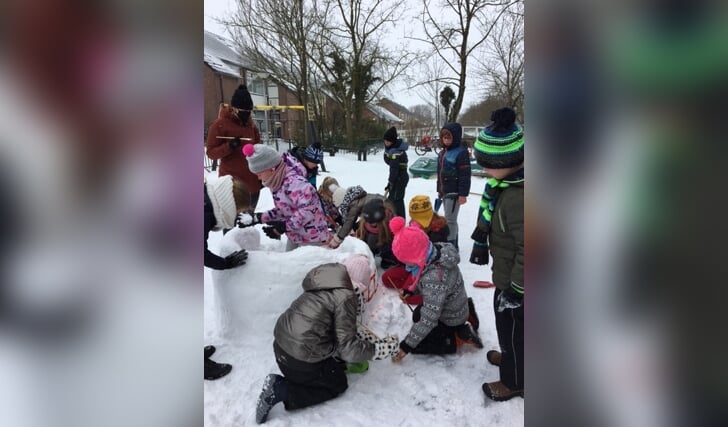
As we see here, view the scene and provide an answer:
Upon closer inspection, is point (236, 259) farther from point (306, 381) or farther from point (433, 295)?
point (433, 295)

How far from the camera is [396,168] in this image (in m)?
5.49

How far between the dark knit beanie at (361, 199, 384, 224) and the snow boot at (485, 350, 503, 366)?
1.65m

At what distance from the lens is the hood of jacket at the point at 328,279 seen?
2.41m

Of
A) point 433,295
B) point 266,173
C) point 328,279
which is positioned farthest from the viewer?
point 266,173

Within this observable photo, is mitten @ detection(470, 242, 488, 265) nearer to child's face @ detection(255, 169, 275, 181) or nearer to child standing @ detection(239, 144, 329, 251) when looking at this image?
child standing @ detection(239, 144, 329, 251)

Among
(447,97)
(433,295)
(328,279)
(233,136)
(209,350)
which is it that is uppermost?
(447,97)

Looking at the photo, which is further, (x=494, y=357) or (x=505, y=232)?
(x=494, y=357)

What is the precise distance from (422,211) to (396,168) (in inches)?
69.5

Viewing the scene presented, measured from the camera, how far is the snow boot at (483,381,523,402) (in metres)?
2.29

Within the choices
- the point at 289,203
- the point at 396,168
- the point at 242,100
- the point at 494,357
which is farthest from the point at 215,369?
the point at 396,168

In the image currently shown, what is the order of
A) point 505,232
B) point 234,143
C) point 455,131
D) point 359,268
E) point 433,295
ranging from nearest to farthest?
point 505,232 → point 433,295 → point 359,268 → point 234,143 → point 455,131

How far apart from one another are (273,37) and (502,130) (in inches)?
694
